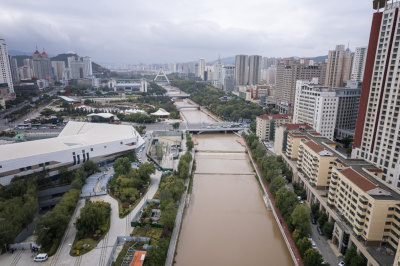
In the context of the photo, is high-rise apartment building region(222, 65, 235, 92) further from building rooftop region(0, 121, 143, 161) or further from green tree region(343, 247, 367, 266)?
green tree region(343, 247, 367, 266)

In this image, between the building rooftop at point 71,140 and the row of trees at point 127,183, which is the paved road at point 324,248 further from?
the building rooftop at point 71,140

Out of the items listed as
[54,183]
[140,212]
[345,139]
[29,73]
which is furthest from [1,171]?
[29,73]

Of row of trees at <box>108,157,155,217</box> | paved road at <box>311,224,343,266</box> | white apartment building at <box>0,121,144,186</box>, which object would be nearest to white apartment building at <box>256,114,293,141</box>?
white apartment building at <box>0,121,144,186</box>

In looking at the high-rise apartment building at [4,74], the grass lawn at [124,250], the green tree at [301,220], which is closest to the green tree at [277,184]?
the green tree at [301,220]

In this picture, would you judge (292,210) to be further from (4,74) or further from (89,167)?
(4,74)

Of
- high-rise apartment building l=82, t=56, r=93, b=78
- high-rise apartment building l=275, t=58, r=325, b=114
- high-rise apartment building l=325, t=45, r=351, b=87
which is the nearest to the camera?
high-rise apartment building l=325, t=45, r=351, b=87

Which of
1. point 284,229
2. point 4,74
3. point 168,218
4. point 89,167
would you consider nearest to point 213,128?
point 89,167

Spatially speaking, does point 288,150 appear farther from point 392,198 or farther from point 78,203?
point 78,203
